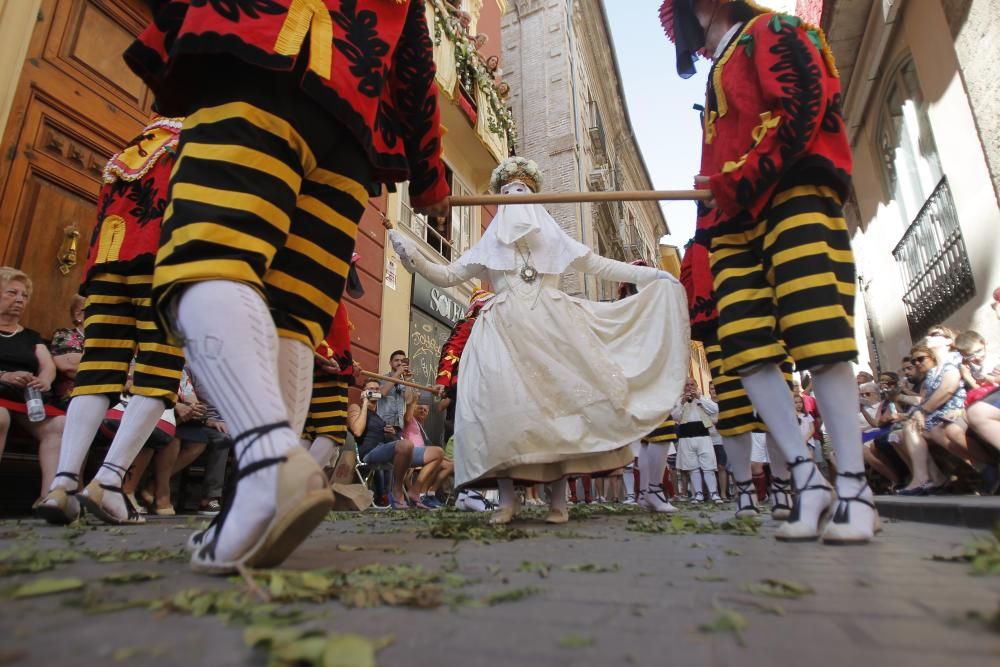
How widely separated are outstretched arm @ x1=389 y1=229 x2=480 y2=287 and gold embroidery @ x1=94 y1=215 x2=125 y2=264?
55.2 inches

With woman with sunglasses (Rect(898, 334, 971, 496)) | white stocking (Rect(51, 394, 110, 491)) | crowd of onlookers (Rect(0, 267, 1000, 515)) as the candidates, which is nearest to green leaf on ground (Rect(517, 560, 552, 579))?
crowd of onlookers (Rect(0, 267, 1000, 515))

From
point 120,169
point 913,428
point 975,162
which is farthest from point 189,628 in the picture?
point 975,162

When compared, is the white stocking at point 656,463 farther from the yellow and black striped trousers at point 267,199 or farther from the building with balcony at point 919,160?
the building with balcony at point 919,160

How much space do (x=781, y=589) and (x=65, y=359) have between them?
15.1 feet

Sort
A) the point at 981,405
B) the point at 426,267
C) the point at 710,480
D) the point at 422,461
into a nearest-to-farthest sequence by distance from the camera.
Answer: the point at 426,267 < the point at 981,405 < the point at 422,461 < the point at 710,480

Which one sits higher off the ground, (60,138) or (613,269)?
(60,138)

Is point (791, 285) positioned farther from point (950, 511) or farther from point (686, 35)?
point (950, 511)

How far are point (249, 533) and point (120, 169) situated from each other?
2.76 meters

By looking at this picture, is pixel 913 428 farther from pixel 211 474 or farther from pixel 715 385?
pixel 211 474

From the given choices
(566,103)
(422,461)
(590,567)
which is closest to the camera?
(590,567)

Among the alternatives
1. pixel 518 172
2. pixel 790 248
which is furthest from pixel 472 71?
pixel 790 248

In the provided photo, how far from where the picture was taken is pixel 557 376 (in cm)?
352

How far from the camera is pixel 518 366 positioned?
3.47 meters

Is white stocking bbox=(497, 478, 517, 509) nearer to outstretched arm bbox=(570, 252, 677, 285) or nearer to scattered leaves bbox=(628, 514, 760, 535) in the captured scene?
scattered leaves bbox=(628, 514, 760, 535)
